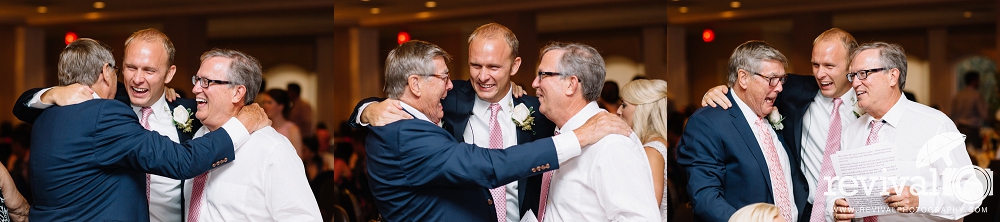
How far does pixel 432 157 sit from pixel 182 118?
177 cm

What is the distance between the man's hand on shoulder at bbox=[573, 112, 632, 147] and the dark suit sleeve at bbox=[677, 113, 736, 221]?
3.35ft

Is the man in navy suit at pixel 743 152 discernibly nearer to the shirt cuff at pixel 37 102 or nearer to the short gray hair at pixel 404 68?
the short gray hair at pixel 404 68

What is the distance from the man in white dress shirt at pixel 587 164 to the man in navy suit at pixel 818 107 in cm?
114

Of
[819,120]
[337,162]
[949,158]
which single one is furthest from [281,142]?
[949,158]

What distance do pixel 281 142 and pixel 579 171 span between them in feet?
4.39

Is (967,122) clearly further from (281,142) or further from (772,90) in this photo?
(281,142)

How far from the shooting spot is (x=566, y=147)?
320 centimetres

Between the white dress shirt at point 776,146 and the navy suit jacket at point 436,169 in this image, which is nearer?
the navy suit jacket at point 436,169

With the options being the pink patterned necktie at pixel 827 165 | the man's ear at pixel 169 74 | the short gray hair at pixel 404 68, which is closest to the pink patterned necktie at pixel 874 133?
the pink patterned necktie at pixel 827 165

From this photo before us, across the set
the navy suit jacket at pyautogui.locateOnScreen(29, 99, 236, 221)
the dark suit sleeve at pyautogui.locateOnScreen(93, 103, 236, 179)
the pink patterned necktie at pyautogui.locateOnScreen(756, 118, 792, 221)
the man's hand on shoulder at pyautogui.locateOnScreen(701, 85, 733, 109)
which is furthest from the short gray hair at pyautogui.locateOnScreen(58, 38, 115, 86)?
the pink patterned necktie at pyautogui.locateOnScreen(756, 118, 792, 221)

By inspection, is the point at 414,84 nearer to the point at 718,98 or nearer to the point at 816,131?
the point at 718,98

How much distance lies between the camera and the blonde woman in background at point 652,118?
4406mm

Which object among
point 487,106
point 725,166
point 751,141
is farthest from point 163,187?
point 751,141

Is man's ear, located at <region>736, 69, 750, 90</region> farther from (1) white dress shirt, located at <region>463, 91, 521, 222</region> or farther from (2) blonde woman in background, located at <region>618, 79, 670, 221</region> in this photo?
(1) white dress shirt, located at <region>463, 91, 521, 222</region>
